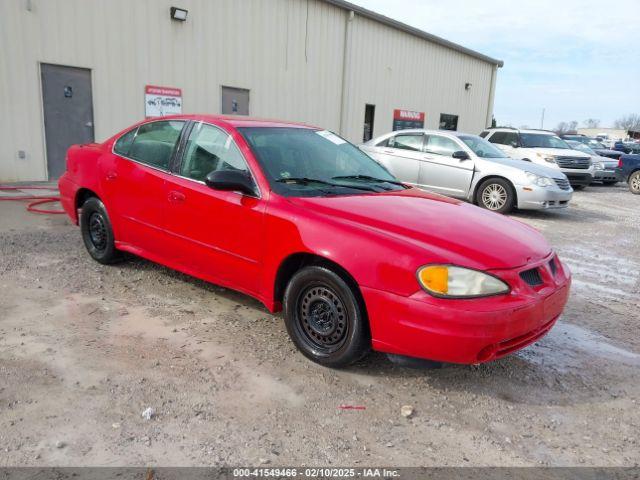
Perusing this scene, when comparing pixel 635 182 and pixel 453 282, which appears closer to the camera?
pixel 453 282

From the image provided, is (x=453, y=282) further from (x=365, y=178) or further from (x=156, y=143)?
(x=156, y=143)

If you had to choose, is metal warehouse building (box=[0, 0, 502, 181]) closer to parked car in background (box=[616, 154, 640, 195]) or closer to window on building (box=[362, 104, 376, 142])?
window on building (box=[362, 104, 376, 142])

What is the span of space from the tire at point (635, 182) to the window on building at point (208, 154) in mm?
14504

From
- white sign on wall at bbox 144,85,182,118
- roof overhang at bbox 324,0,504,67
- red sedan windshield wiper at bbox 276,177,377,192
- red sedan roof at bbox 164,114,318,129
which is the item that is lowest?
red sedan windshield wiper at bbox 276,177,377,192

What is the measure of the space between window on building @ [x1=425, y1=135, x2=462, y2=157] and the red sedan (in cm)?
567

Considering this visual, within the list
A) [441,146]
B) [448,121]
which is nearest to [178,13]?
[441,146]

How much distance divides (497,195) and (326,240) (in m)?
7.01

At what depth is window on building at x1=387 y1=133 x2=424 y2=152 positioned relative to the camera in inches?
394

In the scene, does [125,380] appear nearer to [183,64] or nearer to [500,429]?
[500,429]

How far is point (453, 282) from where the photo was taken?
274cm

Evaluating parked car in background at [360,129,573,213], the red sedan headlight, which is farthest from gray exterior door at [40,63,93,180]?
the red sedan headlight

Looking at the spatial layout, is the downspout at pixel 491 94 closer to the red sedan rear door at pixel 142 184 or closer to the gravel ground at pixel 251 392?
the gravel ground at pixel 251 392

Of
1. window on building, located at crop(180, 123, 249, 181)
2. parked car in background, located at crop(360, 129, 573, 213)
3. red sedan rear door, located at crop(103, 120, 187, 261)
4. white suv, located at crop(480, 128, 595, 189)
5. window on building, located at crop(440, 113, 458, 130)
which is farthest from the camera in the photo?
window on building, located at crop(440, 113, 458, 130)

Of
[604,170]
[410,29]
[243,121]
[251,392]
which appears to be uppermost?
[410,29]
